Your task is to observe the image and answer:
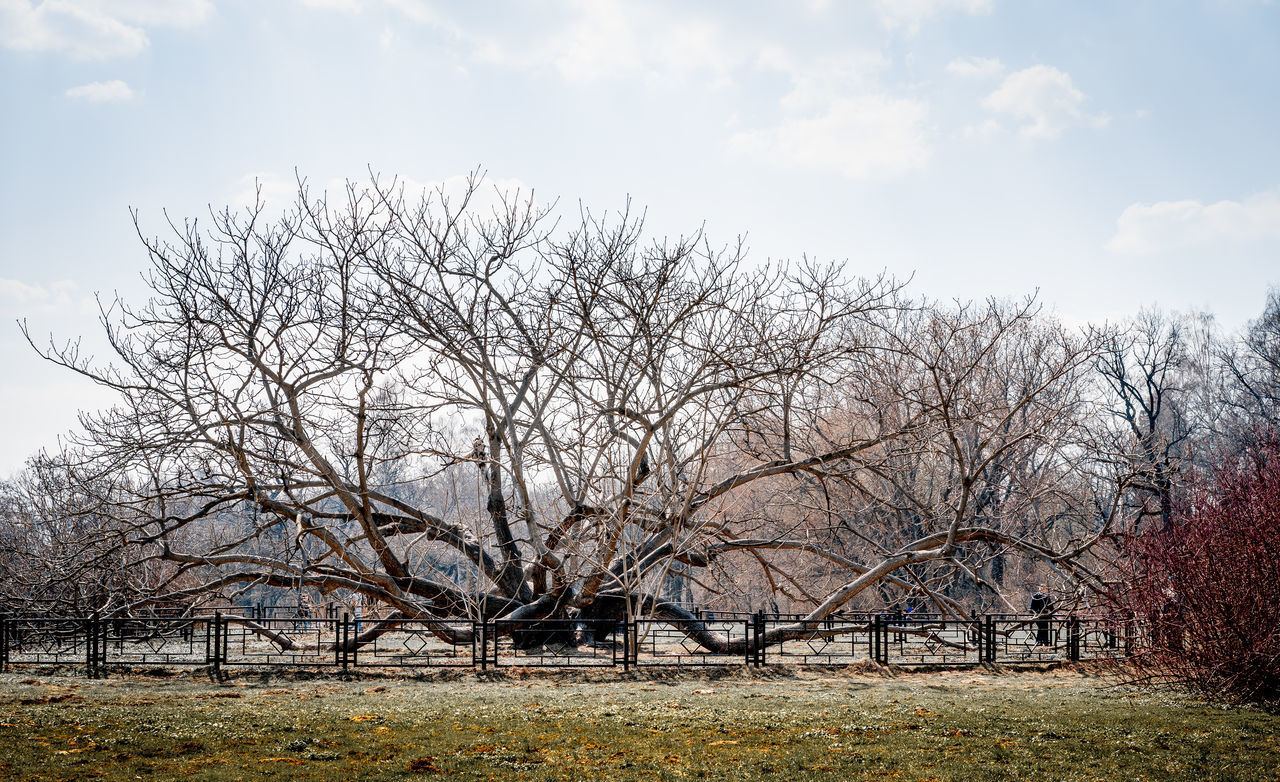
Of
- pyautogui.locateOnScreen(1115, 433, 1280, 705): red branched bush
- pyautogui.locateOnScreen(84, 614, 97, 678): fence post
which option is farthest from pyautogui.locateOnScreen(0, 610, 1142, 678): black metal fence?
pyautogui.locateOnScreen(1115, 433, 1280, 705): red branched bush

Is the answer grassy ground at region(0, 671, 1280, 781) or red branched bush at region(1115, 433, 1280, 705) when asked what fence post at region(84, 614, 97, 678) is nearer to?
grassy ground at region(0, 671, 1280, 781)

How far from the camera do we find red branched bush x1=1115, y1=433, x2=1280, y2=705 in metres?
9.06

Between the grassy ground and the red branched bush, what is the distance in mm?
581

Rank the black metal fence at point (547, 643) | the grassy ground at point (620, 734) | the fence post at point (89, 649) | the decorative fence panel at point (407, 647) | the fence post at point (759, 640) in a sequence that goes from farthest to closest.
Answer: the fence post at point (759, 640)
the decorative fence panel at point (407, 647)
the black metal fence at point (547, 643)
the fence post at point (89, 649)
the grassy ground at point (620, 734)

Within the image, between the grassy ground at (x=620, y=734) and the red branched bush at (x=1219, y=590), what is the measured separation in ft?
1.90

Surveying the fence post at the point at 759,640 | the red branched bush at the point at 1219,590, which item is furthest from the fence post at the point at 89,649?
the red branched bush at the point at 1219,590

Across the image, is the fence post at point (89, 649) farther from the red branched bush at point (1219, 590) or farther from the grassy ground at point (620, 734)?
the red branched bush at point (1219, 590)

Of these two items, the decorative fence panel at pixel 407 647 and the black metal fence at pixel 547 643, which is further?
the decorative fence panel at pixel 407 647

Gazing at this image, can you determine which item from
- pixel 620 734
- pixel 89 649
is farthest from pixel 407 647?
pixel 620 734

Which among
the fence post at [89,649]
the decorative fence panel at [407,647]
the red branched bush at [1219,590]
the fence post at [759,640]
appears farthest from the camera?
the fence post at [759,640]

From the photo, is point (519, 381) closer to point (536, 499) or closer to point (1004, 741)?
point (536, 499)

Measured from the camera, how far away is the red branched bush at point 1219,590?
9.06 m

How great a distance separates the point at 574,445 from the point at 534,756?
26.3 ft

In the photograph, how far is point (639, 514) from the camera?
14992 mm
